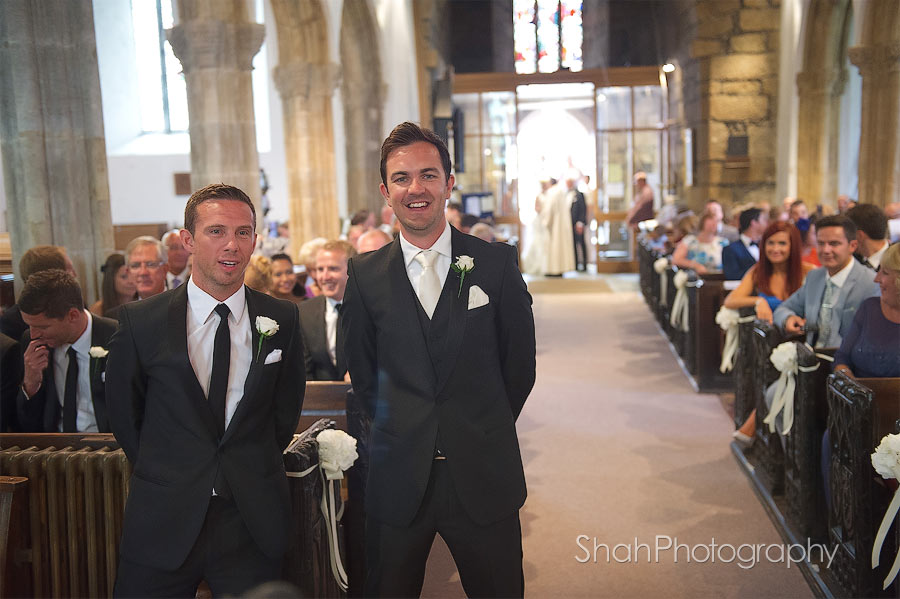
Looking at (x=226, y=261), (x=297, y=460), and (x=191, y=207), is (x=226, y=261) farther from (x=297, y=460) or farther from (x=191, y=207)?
(x=297, y=460)

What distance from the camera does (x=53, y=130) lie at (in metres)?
5.40

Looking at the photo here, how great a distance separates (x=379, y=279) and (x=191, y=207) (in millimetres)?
490

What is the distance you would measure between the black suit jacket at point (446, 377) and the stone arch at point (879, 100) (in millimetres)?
8992

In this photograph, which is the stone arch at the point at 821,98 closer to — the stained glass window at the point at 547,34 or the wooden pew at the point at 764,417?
the stained glass window at the point at 547,34

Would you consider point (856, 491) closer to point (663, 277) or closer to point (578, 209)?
point (663, 277)

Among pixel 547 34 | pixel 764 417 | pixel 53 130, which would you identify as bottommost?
pixel 764 417

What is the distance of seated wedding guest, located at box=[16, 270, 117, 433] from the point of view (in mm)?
3344

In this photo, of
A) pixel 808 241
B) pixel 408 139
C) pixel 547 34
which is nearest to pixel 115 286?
pixel 408 139

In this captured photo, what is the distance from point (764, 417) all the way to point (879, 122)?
23.6 ft

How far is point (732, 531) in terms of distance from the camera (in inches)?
160

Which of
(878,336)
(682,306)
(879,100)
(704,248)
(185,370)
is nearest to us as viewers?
(185,370)

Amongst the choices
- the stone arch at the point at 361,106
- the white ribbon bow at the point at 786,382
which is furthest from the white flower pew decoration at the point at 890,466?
the stone arch at the point at 361,106

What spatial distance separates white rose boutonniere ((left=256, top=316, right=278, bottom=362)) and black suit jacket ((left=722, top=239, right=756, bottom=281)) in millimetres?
5594

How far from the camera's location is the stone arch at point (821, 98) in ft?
43.0
